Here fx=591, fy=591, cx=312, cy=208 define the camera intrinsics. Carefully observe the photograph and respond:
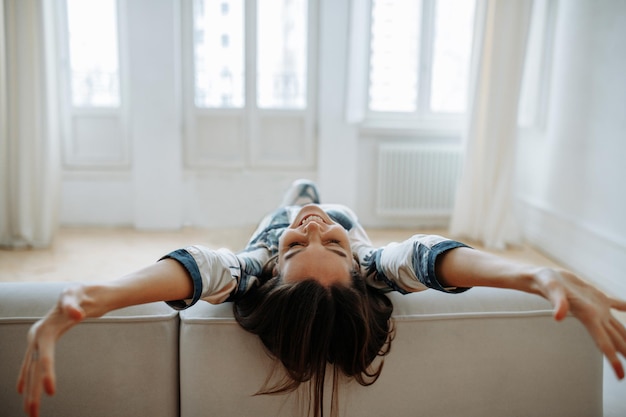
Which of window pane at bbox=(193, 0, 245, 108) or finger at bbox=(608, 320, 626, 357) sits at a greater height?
window pane at bbox=(193, 0, 245, 108)

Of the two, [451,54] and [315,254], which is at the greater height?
[451,54]

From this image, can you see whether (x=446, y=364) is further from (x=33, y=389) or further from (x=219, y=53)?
(x=219, y=53)

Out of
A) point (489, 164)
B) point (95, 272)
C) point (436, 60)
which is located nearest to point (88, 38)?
point (95, 272)

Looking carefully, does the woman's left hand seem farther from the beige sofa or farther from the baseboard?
the baseboard

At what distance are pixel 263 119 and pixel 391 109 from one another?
0.89m

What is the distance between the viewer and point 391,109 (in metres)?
4.11

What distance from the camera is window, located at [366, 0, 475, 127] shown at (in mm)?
3934

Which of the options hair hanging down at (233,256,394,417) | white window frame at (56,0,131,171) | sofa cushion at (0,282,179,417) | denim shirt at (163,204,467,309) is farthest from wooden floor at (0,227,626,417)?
hair hanging down at (233,256,394,417)

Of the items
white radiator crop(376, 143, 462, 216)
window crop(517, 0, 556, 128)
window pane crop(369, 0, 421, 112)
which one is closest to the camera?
window crop(517, 0, 556, 128)

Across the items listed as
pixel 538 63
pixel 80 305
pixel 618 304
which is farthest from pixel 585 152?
pixel 80 305

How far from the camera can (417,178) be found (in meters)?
4.07

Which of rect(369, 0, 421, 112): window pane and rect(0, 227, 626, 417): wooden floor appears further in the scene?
rect(369, 0, 421, 112): window pane

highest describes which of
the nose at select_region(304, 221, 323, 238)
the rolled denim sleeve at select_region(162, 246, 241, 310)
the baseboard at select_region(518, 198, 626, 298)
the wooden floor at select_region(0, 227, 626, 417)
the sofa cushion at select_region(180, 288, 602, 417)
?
the nose at select_region(304, 221, 323, 238)

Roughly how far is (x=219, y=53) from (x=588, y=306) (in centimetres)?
340
